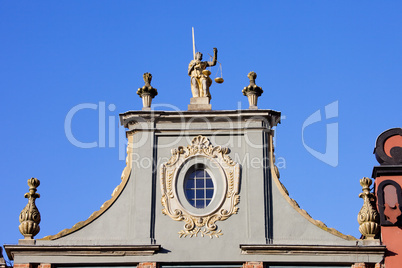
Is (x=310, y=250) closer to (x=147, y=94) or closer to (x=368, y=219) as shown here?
(x=368, y=219)

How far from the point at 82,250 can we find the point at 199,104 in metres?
5.19

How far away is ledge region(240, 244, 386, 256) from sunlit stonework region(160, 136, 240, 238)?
1.01 m

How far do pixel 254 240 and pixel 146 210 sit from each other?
293 cm

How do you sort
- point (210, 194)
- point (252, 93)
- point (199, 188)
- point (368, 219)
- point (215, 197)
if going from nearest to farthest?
1. point (368, 219)
2. point (215, 197)
3. point (210, 194)
4. point (199, 188)
5. point (252, 93)

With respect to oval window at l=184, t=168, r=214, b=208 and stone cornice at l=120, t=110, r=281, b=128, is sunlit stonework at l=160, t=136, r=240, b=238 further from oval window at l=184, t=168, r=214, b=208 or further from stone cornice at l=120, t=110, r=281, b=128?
stone cornice at l=120, t=110, r=281, b=128

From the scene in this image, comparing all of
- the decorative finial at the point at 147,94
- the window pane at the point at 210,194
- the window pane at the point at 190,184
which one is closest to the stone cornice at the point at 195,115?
the decorative finial at the point at 147,94

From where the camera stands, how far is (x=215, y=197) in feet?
86.8

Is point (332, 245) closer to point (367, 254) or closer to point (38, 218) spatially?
point (367, 254)

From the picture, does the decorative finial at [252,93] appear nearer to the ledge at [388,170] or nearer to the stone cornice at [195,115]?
the stone cornice at [195,115]

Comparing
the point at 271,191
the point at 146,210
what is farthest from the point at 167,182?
the point at 271,191

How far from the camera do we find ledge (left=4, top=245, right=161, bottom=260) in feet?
84.2

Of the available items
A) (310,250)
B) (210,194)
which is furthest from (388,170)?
(210,194)

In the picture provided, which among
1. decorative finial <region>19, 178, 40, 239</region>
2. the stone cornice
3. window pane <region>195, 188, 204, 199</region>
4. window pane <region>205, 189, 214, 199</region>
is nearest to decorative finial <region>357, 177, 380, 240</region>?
the stone cornice

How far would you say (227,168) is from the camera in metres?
26.8
